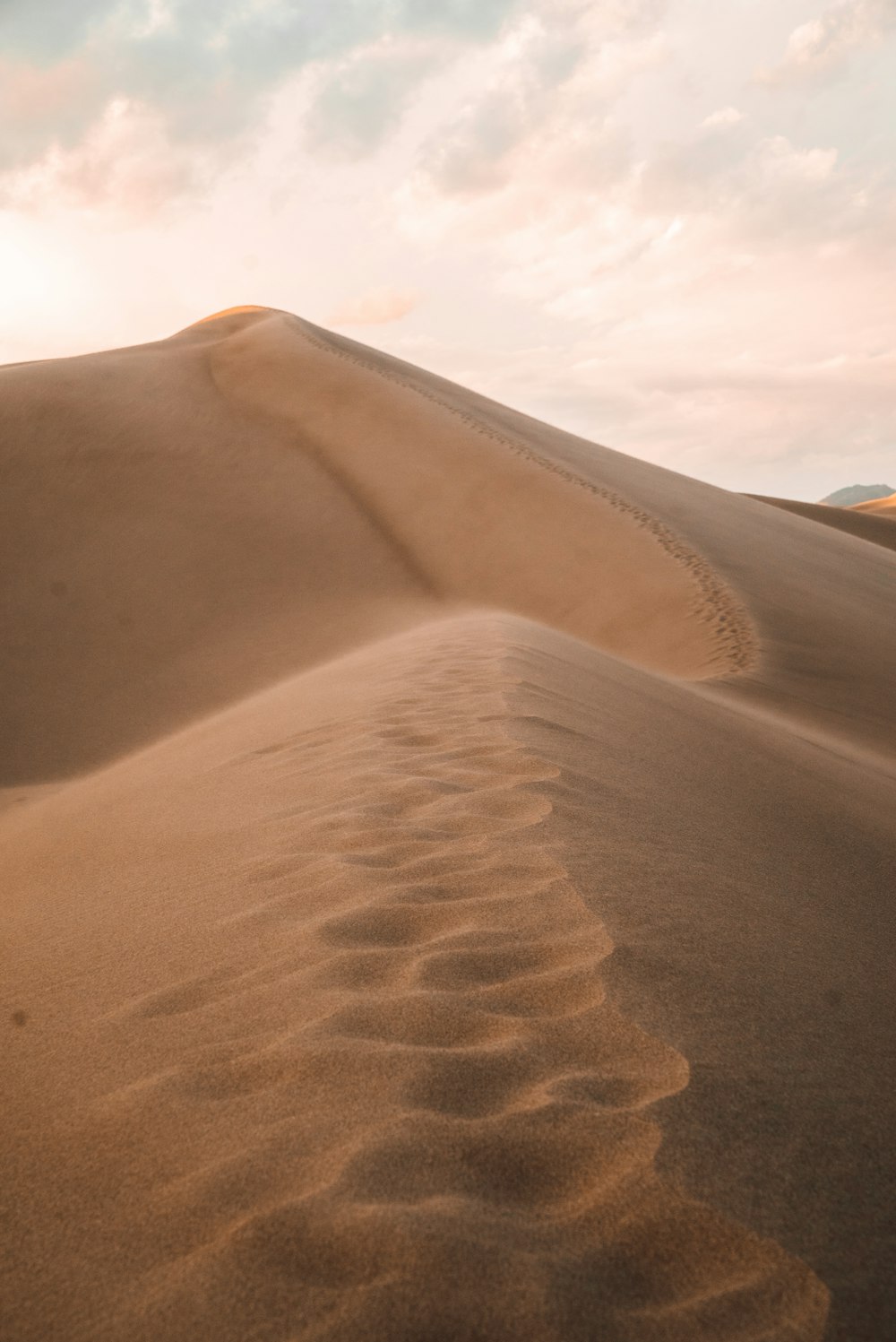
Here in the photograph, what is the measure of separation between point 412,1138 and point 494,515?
46.7ft

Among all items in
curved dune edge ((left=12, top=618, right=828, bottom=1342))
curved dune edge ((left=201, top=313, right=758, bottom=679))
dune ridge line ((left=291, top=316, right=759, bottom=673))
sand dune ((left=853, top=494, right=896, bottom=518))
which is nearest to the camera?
curved dune edge ((left=12, top=618, right=828, bottom=1342))

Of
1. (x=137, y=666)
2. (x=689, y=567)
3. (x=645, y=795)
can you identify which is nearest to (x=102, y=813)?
(x=645, y=795)

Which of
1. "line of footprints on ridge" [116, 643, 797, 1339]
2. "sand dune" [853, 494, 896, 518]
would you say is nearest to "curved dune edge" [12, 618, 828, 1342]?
"line of footprints on ridge" [116, 643, 797, 1339]

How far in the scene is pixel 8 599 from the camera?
12141 millimetres

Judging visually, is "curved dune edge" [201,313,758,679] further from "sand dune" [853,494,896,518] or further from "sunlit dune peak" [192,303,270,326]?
"sand dune" [853,494,896,518]

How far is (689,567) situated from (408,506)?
4.92 m

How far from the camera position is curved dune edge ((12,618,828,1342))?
54.9 inches

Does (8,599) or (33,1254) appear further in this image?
(8,599)

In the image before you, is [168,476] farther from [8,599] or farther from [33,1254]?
[33,1254]

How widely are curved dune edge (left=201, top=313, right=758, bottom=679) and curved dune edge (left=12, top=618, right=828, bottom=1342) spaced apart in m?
8.05

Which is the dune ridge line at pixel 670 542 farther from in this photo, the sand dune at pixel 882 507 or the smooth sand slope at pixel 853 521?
the sand dune at pixel 882 507

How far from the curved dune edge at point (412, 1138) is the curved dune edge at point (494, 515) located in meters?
8.05

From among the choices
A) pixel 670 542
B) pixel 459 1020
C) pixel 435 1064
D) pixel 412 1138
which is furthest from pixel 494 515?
pixel 412 1138

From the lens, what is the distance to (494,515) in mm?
15523
